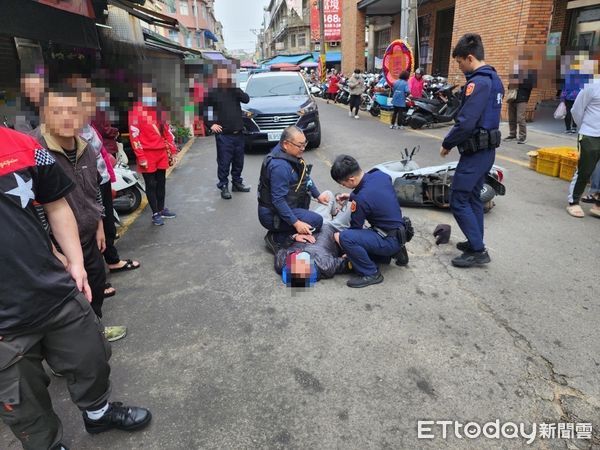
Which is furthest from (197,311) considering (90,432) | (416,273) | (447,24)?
(447,24)

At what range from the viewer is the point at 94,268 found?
8.58 ft

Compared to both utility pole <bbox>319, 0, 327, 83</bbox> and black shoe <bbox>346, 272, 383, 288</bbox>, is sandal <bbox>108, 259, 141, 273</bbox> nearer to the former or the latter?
black shoe <bbox>346, 272, 383, 288</bbox>

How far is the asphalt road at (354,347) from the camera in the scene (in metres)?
2.08

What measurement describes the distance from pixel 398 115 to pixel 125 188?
8526 millimetres

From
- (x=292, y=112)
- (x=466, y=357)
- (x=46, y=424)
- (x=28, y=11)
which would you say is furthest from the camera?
(x=292, y=112)

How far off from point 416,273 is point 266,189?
1583 mm

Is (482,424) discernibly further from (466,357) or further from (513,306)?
(513,306)

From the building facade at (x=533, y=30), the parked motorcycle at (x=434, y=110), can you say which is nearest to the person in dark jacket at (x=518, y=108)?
the building facade at (x=533, y=30)

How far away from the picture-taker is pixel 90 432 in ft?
6.68

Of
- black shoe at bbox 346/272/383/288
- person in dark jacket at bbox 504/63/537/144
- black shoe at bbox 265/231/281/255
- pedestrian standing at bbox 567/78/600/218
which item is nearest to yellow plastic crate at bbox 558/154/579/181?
pedestrian standing at bbox 567/78/600/218

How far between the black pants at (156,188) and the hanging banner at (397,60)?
9.19 meters

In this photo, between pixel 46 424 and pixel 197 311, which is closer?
pixel 46 424

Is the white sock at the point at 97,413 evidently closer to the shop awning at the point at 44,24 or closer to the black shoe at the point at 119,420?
the black shoe at the point at 119,420

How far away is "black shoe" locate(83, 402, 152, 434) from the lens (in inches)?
78.7
